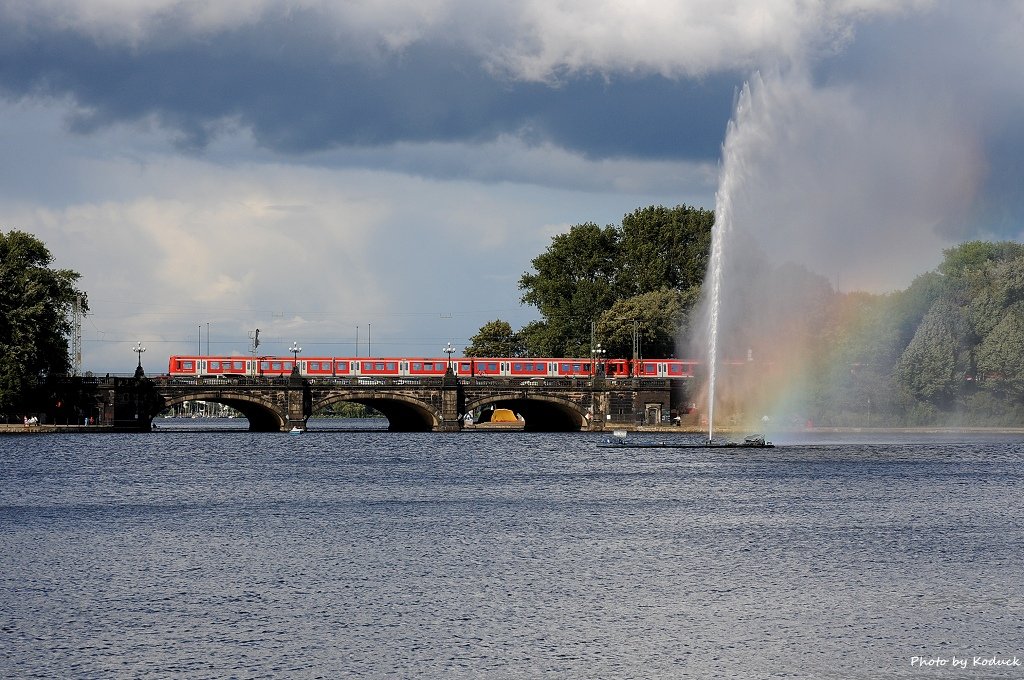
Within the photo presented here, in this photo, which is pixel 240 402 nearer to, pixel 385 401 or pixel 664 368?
pixel 385 401

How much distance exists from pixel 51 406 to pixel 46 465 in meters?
44.2

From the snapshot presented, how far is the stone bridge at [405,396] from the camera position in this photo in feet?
371

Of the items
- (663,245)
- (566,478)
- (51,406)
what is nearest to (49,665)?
(566,478)

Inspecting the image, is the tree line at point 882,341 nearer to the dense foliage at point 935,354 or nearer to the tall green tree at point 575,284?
the dense foliage at point 935,354

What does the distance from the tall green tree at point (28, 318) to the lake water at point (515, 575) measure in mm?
39615

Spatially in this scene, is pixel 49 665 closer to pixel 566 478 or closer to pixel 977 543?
pixel 977 543

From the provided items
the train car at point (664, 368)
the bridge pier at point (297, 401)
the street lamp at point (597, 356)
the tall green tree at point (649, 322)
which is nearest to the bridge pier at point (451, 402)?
the bridge pier at point (297, 401)

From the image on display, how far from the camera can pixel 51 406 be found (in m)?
115

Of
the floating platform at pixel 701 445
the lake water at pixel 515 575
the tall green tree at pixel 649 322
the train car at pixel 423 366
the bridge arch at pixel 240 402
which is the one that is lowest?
the lake water at pixel 515 575

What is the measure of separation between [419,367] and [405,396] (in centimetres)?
525

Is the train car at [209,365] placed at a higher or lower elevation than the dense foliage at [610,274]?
lower

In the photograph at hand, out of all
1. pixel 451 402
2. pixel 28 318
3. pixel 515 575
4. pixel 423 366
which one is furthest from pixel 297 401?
pixel 515 575

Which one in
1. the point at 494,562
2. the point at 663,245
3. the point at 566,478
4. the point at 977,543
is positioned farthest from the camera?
the point at 663,245

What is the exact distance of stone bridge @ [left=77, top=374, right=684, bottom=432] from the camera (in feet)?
371
